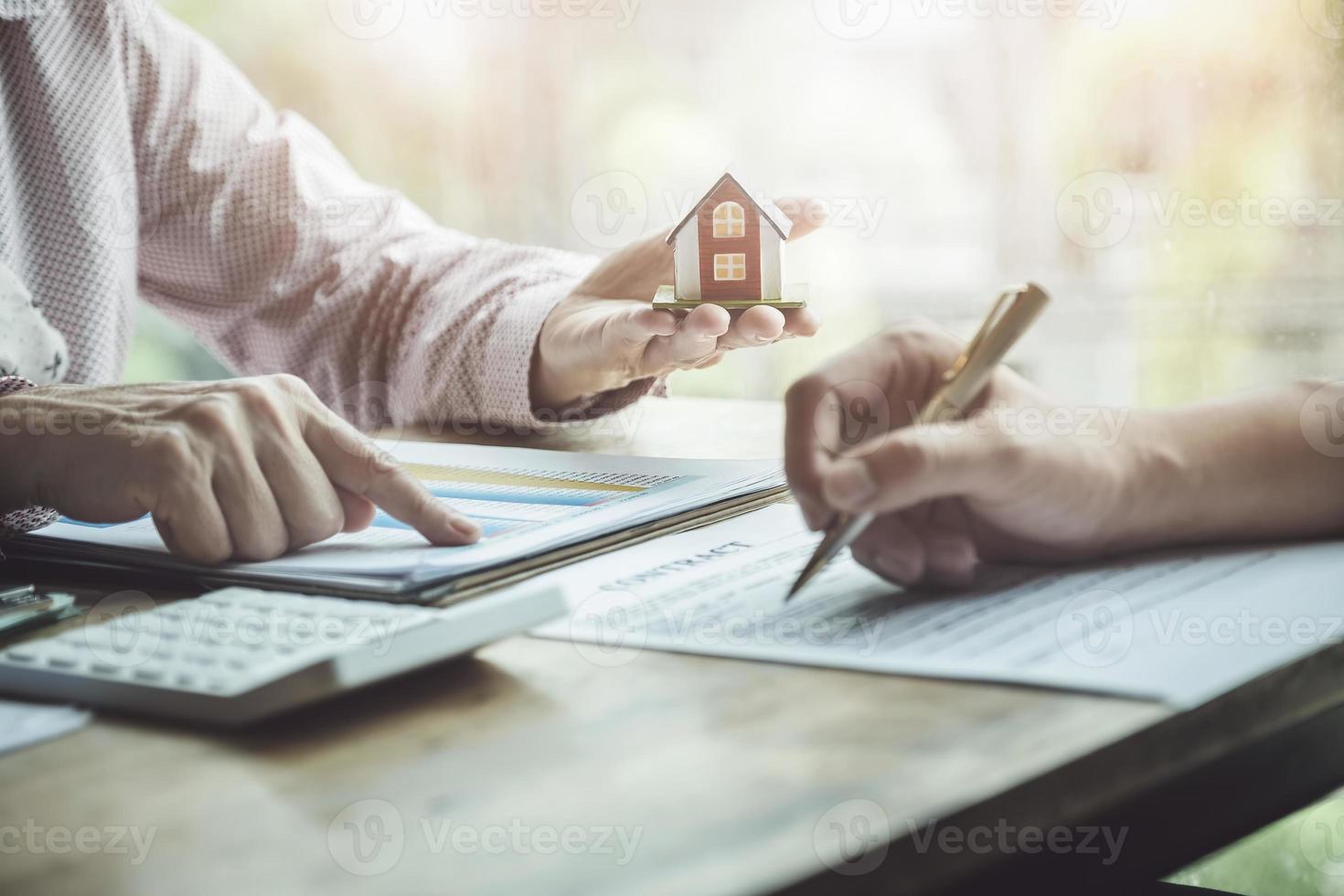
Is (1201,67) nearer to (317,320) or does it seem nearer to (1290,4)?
(1290,4)

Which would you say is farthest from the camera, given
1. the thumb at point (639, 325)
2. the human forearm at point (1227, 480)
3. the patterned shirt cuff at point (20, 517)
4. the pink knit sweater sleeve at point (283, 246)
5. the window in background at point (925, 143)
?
the window in background at point (925, 143)

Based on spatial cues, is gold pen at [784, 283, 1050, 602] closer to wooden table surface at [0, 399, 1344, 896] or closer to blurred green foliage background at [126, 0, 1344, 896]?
wooden table surface at [0, 399, 1344, 896]

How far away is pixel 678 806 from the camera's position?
35cm

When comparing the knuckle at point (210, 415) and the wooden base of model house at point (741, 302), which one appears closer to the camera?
the knuckle at point (210, 415)

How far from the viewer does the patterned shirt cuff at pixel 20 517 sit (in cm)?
66

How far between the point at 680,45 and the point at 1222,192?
1.15 meters

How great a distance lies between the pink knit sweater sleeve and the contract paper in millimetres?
572

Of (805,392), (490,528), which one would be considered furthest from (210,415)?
(805,392)

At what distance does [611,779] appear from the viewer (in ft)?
1.23

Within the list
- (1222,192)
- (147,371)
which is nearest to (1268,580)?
(1222,192)

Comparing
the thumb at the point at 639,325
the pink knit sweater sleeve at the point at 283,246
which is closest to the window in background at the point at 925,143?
the pink knit sweater sleeve at the point at 283,246

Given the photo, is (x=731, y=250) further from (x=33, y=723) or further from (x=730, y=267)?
(x=33, y=723)

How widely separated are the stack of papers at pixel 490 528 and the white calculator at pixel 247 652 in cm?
3

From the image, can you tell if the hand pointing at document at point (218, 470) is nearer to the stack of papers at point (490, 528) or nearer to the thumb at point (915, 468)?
the stack of papers at point (490, 528)
